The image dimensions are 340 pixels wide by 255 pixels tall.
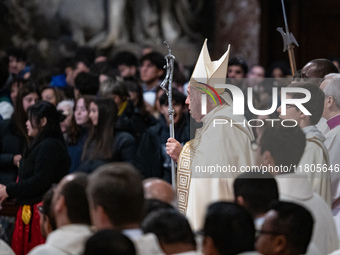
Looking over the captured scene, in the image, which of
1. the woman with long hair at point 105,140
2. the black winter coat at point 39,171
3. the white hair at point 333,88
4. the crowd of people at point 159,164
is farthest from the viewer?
the woman with long hair at point 105,140

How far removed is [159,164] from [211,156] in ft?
7.43

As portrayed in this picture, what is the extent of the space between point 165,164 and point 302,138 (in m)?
2.71

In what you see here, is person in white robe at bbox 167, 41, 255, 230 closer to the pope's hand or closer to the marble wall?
the pope's hand

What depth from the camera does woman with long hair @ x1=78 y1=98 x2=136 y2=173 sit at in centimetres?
696

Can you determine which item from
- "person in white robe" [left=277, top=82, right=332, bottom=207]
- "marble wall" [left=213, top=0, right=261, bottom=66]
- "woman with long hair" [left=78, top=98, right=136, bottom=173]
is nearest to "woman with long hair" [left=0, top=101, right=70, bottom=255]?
"woman with long hair" [left=78, top=98, right=136, bottom=173]

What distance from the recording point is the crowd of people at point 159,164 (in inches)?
143

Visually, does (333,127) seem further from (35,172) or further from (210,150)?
(35,172)

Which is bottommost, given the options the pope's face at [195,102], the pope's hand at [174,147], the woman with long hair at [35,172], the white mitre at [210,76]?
the woman with long hair at [35,172]

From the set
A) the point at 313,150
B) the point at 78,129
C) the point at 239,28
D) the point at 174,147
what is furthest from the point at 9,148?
Answer: the point at 239,28

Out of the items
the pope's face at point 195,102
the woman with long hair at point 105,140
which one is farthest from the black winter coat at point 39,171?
the pope's face at point 195,102

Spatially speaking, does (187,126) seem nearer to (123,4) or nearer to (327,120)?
(327,120)

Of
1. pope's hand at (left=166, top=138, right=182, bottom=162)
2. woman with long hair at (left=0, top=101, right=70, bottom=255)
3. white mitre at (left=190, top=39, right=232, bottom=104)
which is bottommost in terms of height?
woman with long hair at (left=0, top=101, right=70, bottom=255)

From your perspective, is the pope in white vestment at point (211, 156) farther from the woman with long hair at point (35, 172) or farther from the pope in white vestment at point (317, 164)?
the woman with long hair at point (35, 172)

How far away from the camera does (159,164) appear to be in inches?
302
